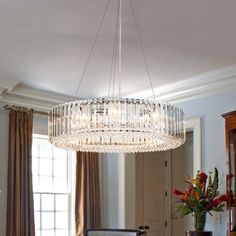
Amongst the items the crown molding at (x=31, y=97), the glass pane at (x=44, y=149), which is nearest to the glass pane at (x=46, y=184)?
the glass pane at (x=44, y=149)

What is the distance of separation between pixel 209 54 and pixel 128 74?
104 centimetres

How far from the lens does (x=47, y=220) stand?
20.6ft

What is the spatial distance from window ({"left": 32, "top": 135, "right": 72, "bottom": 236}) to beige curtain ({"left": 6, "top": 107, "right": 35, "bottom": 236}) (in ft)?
1.30

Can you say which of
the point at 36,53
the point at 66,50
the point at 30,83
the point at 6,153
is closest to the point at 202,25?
the point at 66,50

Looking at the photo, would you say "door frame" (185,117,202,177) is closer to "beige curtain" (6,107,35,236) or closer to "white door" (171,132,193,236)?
"white door" (171,132,193,236)

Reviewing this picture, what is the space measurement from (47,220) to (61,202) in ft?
1.04

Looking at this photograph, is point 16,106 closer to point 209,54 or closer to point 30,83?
point 30,83

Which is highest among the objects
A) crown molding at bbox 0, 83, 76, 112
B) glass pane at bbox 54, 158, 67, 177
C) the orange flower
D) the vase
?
crown molding at bbox 0, 83, 76, 112

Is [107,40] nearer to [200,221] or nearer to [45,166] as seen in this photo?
[200,221]

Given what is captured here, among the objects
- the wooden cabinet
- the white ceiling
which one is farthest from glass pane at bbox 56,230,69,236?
the wooden cabinet

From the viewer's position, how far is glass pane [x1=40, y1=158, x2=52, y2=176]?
6324 millimetres

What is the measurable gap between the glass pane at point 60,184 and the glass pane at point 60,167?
0.22 ft

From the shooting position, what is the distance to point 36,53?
4.65 m

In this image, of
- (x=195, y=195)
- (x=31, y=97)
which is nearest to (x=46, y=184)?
(x=31, y=97)
